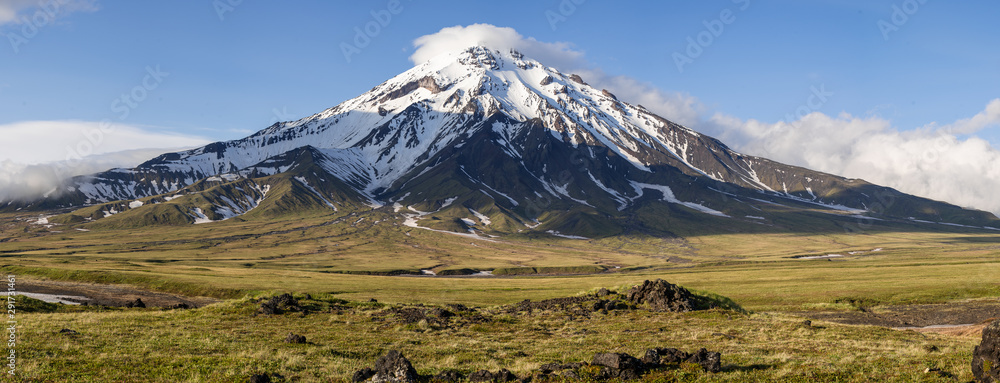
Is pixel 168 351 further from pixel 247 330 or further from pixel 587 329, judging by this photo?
pixel 587 329

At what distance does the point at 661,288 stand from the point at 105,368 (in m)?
44.5

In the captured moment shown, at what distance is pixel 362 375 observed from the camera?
2150 centimetres

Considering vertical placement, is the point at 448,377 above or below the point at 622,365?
below

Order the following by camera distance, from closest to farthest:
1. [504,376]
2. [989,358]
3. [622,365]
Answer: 1. [989,358]
2. [504,376]
3. [622,365]

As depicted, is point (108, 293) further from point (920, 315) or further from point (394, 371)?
point (920, 315)

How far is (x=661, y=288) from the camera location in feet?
172

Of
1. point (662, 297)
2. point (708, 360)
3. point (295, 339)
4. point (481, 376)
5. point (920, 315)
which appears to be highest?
point (708, 360)

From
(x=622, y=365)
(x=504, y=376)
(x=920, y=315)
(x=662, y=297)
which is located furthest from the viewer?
(x=920, y=315)

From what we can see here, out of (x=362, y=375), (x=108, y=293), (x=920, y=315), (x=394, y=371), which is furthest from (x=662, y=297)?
(x=108, y=293)

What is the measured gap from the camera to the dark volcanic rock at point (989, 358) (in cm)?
1875

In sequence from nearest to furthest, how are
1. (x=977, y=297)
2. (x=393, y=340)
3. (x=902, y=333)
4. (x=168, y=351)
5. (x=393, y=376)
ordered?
(x=393, y=376)
(x=168, y=351)
(x=393, y=340)
(x=902, y=333)
(x=977, y=297)

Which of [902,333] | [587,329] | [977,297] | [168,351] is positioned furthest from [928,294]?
[168,351]

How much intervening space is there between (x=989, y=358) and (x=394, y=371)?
22.1 m

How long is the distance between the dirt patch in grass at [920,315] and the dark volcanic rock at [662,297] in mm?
14938
